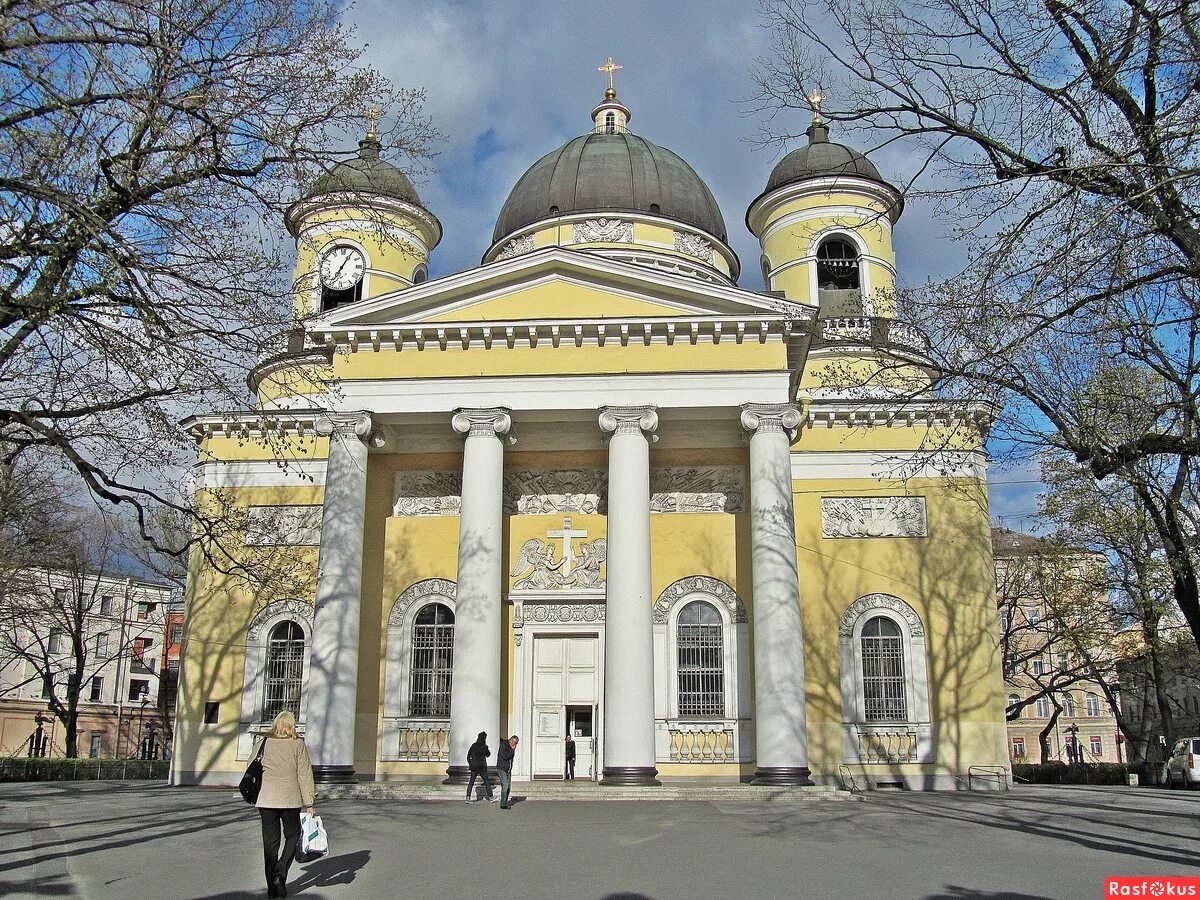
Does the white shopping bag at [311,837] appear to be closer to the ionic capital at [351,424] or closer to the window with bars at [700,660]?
the ionic capital at [351,424]

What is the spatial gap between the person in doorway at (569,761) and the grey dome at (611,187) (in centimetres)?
1426

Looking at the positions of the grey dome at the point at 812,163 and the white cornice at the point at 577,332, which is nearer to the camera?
the white cornice at the point at 577,332

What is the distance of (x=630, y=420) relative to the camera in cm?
1969

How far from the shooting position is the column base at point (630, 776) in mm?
17656

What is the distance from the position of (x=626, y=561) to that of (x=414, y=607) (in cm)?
528

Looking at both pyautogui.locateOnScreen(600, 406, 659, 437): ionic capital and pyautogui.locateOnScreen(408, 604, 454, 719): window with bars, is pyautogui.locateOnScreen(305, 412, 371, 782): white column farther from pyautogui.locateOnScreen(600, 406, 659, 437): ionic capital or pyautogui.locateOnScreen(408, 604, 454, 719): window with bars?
pyautogui.locateOnScreen(600, 406, 659, 437): ionic capital

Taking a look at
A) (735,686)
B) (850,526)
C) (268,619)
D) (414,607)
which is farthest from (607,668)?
(268,619)

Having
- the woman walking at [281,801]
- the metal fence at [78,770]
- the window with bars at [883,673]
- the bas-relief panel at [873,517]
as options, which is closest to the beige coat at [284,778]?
the woman walking at [281,801]

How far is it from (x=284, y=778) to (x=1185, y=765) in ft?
93.3

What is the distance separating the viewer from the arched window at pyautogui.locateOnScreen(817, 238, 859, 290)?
27.6 m

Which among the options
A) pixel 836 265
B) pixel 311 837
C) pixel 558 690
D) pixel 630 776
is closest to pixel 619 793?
pixel 630 776

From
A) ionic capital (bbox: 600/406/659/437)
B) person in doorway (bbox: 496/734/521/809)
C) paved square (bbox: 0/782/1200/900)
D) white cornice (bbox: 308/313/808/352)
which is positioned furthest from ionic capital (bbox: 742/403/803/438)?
person in doorway (bbox: 496/734/521/809)

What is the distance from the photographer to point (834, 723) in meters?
21.6

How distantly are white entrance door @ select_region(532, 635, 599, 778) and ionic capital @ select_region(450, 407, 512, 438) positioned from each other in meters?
Result: 4.36
